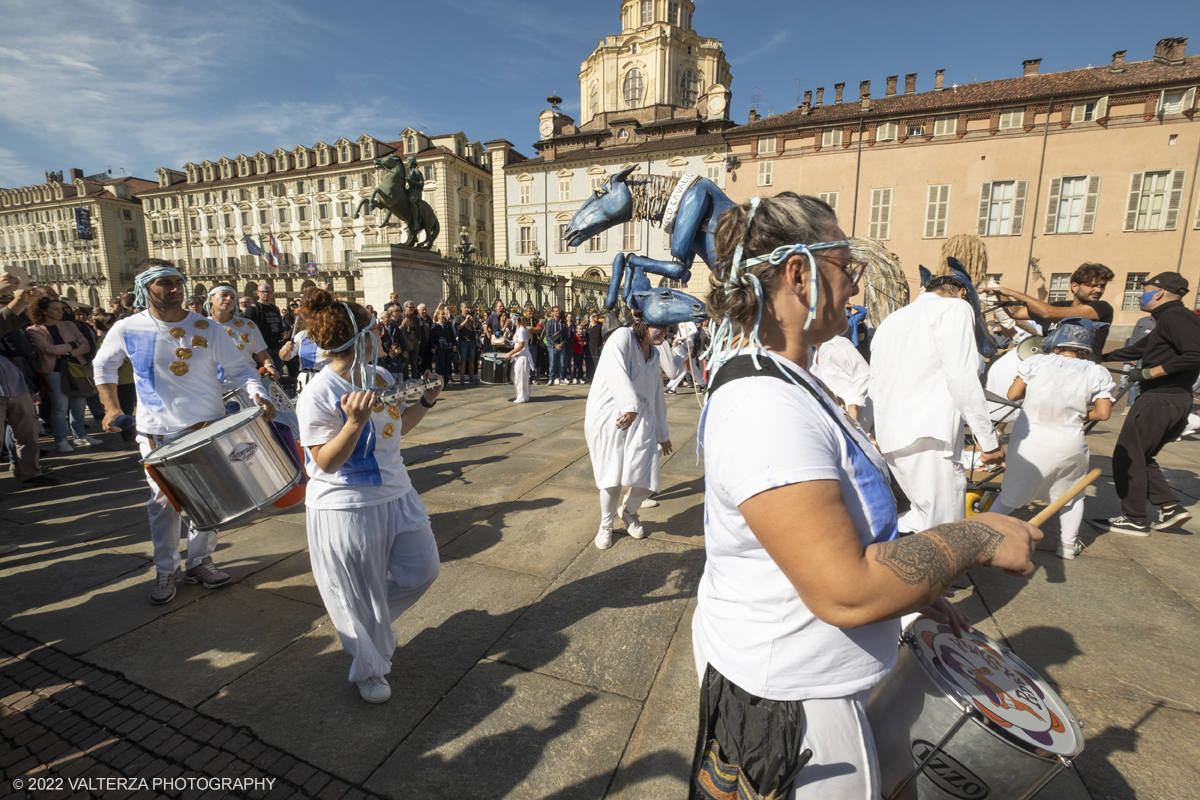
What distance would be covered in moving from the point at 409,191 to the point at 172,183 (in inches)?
2703

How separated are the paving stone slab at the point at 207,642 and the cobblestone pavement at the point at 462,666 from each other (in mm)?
12

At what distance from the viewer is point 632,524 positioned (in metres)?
4.35

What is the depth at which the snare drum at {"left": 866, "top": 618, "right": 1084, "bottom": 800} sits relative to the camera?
1.34m

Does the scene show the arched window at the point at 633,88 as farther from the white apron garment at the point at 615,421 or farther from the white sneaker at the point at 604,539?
the white sneaker at the point at 604,539

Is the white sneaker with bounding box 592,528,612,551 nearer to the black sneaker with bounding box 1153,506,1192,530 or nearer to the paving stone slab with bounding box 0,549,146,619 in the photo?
the paving stone slab with bounding box 0,549,146,619

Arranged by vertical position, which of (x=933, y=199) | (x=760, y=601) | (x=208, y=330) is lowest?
(x=760, y=601)

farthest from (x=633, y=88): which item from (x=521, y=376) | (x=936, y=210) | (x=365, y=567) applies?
(x=365, y=567)

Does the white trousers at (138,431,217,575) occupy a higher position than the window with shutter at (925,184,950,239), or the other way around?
the window with shutter at (925,184,950,239)

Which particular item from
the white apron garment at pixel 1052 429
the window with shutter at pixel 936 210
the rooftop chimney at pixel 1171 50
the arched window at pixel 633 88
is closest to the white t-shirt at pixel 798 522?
the white apron garment at pixel 1052 429

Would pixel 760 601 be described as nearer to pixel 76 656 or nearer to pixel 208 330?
pixel 76 656

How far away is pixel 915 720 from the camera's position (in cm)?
139

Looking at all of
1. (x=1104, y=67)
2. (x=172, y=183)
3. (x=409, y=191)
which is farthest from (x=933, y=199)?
(x=172, y=183)

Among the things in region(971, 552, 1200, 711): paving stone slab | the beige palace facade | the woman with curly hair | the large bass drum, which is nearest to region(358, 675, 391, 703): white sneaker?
the woman with curly hair

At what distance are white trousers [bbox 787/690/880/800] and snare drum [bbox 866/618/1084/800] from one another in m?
0.32
